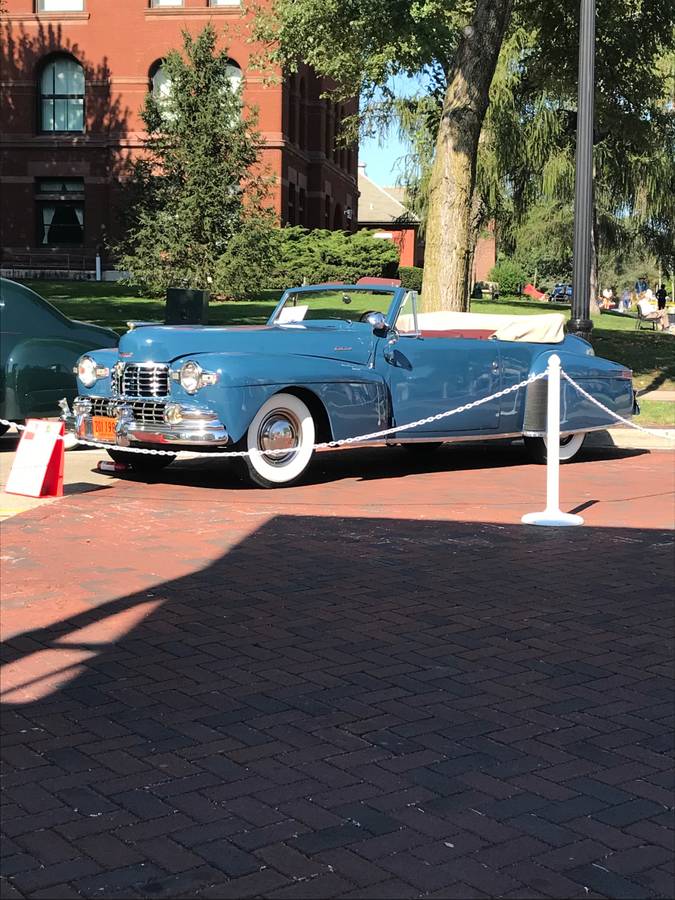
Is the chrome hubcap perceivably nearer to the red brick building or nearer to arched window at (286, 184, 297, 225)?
the red brick building

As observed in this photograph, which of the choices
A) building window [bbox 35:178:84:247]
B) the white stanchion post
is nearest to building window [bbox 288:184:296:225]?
building window [bbox 35:178:84:247]

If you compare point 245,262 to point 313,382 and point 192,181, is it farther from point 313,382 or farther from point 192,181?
point 313,382

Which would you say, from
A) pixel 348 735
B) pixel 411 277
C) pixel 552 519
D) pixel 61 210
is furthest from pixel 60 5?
pixel 348 735

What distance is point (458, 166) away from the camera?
17.5 metres

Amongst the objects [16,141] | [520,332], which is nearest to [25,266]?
[16,141]

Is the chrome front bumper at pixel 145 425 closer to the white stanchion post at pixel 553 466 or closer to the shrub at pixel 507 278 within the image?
the white stanchion post at pixel 553 466

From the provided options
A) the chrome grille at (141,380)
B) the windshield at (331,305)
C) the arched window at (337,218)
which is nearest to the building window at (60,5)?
the arched window at (337,218)

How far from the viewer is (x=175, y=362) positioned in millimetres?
10000

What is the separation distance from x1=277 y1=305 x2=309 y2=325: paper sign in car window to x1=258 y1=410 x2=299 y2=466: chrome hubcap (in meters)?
1.45

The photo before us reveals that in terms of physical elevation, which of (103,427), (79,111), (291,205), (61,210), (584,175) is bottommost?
(103,427)

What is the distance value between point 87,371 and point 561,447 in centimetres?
489

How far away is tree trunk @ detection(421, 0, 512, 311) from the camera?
17578 mm

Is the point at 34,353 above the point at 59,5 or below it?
below

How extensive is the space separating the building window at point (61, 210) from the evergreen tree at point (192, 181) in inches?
684
